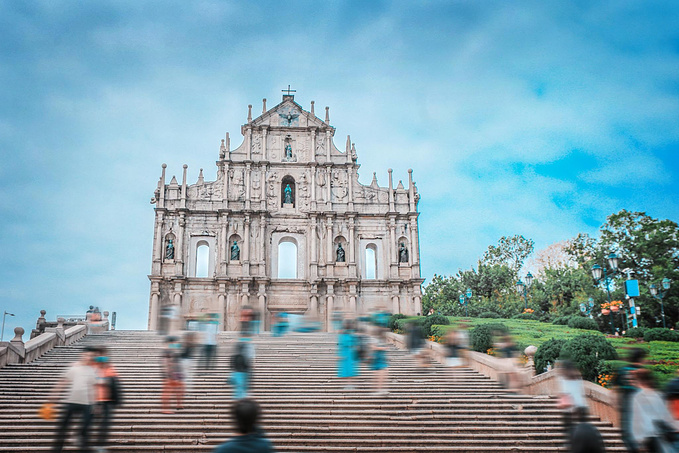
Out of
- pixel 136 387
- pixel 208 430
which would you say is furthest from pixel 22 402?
pixel 208 430

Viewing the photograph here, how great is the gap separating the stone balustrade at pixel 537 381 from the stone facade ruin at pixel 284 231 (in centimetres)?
1591

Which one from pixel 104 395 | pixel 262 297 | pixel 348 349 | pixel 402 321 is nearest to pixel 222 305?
pixel 262 297

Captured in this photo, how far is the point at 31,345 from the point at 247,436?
53.9 ft

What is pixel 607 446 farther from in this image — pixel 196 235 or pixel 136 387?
pixel 196 235

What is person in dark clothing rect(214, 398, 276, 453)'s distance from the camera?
4180 millimetres

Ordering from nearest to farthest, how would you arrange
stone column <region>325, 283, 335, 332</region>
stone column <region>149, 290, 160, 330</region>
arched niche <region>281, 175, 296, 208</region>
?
1. stone column <region>149, 290, 160, 330</region>
2. stone column <region>325, 283, 335, 332</region>
3. arched niche <region>281, 175, 296, 208</region>

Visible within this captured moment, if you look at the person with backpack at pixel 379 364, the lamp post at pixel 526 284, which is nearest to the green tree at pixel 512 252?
the lamp post at pixel 526 284

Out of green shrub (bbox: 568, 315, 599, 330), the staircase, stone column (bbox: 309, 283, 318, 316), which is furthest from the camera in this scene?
stone column (bbox: 309, 283, 318, 316)

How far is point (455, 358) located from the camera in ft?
54.9

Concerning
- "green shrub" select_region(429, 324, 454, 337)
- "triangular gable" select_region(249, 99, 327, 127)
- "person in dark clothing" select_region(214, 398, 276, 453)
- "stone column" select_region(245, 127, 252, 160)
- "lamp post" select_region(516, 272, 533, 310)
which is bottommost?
"person in dark clothing" select_region(214, 398, 276, 453)

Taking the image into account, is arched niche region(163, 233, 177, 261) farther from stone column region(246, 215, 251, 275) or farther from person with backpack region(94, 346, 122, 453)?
person with backpack region(94, 346, 122, 453)

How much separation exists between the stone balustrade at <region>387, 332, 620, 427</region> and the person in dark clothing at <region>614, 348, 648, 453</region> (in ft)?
13.7

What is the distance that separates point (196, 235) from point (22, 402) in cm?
2300

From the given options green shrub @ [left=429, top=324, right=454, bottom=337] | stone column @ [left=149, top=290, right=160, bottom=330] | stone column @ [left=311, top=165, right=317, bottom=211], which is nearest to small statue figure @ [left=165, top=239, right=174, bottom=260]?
stone column @ [left=149, top=290, right=160, bottom=330]
